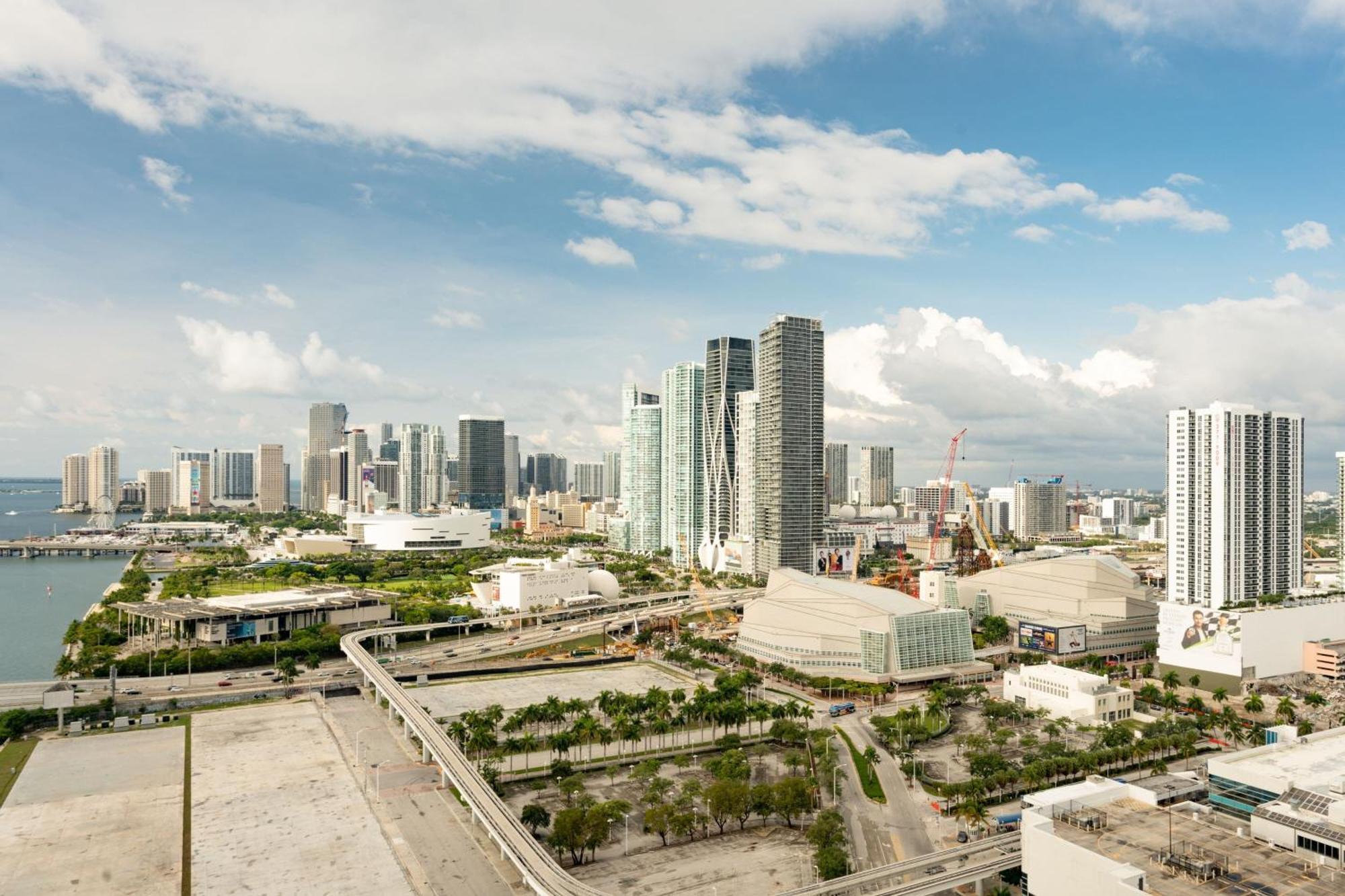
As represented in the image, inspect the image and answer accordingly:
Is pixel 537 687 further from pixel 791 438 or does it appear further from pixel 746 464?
pixel 746 464

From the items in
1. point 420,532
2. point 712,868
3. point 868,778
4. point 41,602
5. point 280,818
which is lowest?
point 41,602

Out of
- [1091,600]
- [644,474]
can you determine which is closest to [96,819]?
[1091,600]

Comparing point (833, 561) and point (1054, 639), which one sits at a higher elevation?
point (833, 561)

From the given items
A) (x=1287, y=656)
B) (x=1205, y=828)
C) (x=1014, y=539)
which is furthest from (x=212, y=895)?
(x=1014, y=539)

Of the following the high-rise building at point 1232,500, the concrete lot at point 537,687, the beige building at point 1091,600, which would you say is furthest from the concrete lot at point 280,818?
the high-rise building at point 1232,500

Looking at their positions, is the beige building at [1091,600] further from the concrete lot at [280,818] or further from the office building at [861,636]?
the concrete lot at [280,818]

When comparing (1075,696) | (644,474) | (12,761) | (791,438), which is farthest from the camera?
(644,474)

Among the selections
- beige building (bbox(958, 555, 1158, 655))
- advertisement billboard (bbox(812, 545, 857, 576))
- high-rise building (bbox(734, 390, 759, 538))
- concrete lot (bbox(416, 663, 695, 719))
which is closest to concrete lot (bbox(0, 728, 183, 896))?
concrete lot (bbox(416, 663, 695, 719))
